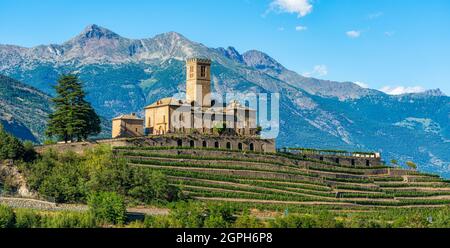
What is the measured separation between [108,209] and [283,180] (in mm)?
30100

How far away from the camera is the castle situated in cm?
10756

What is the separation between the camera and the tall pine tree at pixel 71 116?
101 meters

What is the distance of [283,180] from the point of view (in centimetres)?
10331

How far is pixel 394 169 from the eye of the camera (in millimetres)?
115812

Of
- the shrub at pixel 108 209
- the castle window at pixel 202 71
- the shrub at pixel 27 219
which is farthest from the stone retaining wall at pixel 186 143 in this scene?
the shrub at pixel 27 219

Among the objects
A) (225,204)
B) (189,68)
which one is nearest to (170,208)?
(225,204)

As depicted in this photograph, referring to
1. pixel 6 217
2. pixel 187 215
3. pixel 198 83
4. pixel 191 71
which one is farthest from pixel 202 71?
pixel 6 217

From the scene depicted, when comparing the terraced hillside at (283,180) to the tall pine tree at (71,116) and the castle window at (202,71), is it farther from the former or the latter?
the castle window at (202,71)

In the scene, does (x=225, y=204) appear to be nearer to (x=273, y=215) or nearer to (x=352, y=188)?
(x=273, y=215)

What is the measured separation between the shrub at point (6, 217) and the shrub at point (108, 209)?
7.54 meters

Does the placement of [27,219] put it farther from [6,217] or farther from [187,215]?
[187,215]

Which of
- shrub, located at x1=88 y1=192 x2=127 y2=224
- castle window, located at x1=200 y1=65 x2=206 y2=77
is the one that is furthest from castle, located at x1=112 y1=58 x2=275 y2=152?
shrub, located at x1=88 y1=192 x2=127 y2=224

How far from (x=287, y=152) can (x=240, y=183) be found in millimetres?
15759

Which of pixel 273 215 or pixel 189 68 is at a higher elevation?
pixel 189 68
